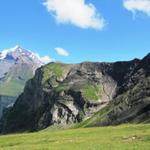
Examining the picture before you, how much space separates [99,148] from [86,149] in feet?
5.21

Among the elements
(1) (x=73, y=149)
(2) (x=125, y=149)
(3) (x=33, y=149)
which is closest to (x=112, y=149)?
(2) (x=125, y=149)

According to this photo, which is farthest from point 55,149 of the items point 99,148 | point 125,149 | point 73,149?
point 125,149

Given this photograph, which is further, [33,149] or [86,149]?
[33,149]

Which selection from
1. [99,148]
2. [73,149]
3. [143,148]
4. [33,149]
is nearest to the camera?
[143,148]

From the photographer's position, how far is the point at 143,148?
46.2 m

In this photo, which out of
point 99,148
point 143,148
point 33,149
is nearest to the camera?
point 143,148

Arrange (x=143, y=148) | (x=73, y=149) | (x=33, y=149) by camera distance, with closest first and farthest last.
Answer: (x=143, y=148) → (x=73, y=149) → (x=33, y=149)

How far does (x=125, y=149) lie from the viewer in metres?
47.3

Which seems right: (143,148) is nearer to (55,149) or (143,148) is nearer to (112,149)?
(112,149)

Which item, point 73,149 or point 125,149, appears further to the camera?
point 73,149

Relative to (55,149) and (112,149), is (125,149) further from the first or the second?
(55,149)

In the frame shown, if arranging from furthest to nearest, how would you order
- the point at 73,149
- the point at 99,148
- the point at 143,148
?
the point at 73,149 → the point at 99,148 → the point at 143,148

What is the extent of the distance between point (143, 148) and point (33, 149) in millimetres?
17788

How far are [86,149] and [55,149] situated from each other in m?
6.14
